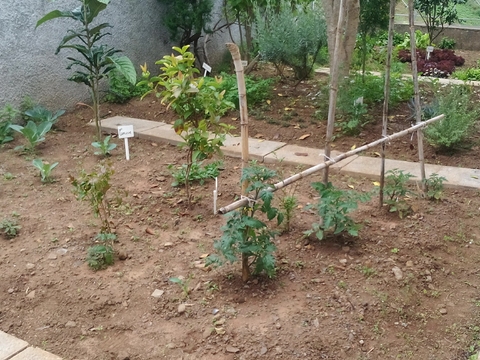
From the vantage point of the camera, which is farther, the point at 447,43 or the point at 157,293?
the point at 447,43

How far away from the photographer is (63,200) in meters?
4.15

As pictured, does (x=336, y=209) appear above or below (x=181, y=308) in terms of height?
above

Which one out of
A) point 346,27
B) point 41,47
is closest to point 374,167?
point 346,27

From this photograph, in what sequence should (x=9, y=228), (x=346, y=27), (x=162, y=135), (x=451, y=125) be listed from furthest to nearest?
(x=346, y=27), (x=162, y=135), (x=451, y=125), (x=9, y=228)

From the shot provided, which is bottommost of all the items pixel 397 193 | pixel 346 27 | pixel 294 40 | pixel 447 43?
pixel 397 193

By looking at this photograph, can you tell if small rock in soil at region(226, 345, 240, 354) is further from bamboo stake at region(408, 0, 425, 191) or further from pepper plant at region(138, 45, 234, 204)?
bamboo stake at region(408, 0, 425, 191)

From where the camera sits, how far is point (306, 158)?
486 cm

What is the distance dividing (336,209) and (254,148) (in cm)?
202

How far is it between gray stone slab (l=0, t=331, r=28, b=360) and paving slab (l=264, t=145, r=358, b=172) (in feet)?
8.73

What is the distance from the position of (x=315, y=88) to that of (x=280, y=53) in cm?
73

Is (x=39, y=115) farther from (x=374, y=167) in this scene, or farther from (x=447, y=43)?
(x=447, y=43)

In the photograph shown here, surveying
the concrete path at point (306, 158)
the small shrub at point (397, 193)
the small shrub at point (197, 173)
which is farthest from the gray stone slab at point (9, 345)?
the small shrub at point (397, 193)

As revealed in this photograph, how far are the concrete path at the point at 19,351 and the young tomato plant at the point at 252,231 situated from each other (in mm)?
950

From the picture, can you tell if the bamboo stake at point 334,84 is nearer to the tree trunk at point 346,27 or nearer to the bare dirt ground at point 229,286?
the bare dirt ground at point 229,286
